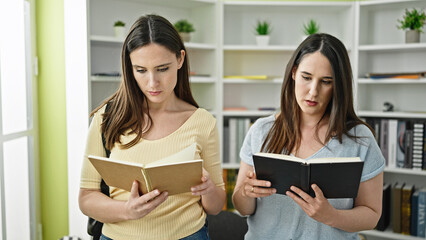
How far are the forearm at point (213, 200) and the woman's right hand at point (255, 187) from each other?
9 centimetres

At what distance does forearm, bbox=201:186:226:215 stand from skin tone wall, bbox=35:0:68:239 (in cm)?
148

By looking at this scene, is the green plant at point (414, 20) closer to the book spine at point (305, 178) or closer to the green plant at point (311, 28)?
the green plant at point (311, 28)

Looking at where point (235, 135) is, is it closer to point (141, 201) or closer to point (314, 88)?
point (314, 88)

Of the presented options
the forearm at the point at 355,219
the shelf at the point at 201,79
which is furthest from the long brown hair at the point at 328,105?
the shelf at the point at 201,79

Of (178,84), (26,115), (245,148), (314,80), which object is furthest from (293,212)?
(26,115)

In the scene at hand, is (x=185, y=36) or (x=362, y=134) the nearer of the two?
(x=362, y=134)

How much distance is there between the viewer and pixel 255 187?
132 cm

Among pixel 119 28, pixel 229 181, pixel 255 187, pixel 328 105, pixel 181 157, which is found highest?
pixel 119 28

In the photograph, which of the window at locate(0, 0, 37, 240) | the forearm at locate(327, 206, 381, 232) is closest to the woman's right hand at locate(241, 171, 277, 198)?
the forearm at locate(327, 206, 381, 232)

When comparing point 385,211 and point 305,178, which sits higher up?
point 305,178

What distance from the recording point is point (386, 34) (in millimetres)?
3184

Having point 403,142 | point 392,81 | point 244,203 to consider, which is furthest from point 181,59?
point 403,142

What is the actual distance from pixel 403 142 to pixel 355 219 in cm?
186

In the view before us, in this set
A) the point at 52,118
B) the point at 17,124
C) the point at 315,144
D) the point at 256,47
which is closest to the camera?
the point at 315,144
